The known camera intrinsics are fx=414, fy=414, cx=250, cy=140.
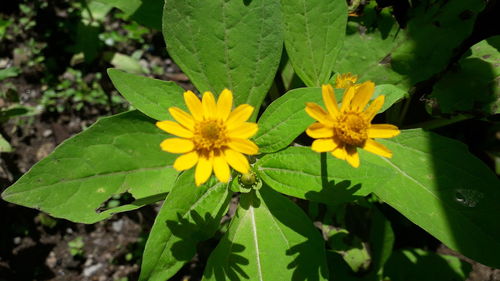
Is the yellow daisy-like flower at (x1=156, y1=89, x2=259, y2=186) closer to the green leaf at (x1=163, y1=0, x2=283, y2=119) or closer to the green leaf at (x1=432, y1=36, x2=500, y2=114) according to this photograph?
the green leaf at (x1=163, y1=0, x2=283, y2=119)

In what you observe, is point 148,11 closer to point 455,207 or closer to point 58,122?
point 58,122

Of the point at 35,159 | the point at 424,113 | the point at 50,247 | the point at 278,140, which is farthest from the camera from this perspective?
the point at 35,159

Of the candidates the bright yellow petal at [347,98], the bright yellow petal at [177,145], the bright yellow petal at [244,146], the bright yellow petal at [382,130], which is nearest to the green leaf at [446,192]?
the bright yellow petal at [382,130]

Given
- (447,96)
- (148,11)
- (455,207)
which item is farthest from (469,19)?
(148,11)

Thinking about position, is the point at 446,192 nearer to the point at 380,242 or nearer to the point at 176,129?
the point at 380,242

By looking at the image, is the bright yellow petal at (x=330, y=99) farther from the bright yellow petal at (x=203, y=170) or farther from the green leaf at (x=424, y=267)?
the green leaf at (x=424, y=267)
